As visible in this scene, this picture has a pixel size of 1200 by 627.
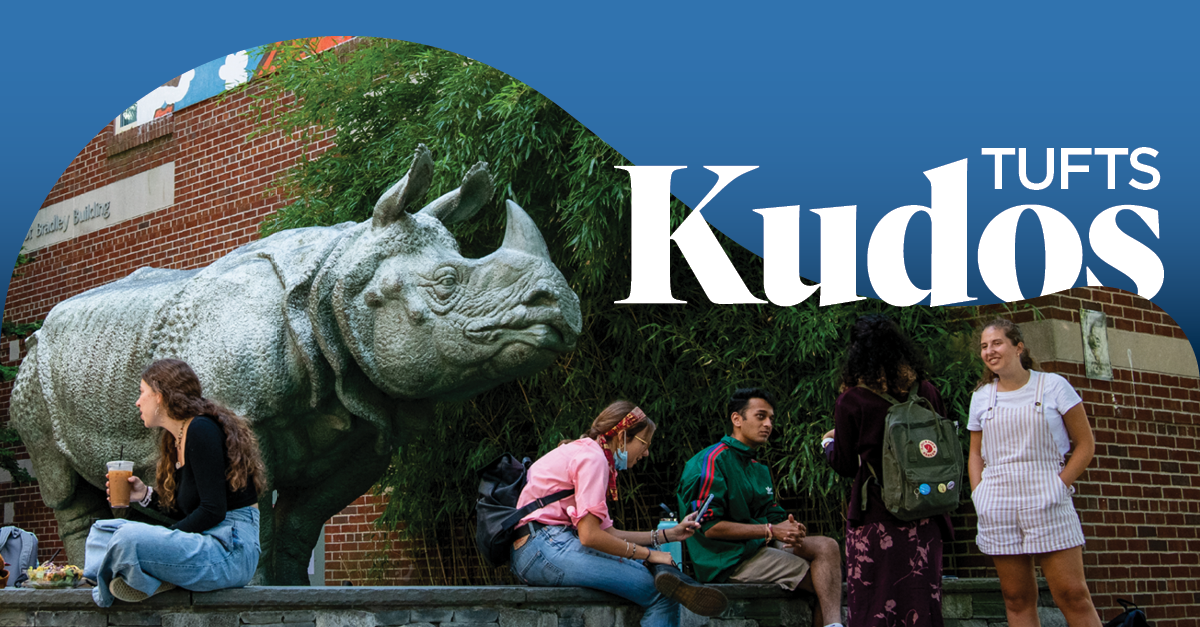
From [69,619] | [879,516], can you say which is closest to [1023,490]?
[879,516]

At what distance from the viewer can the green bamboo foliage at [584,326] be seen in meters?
6.65

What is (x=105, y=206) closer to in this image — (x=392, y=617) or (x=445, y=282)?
(x=445, y=282)

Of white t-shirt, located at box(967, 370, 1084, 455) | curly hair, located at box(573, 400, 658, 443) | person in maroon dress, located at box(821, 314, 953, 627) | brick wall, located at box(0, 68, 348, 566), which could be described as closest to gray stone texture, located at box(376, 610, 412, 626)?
curly hair, located at box(573, 400, 658, 443)

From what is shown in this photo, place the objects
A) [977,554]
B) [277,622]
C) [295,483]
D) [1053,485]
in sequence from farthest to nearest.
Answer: [977,554] → [295,483] → [1053,485] → [277,622]

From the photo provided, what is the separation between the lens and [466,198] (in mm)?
4840

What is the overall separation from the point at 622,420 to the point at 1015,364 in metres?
1.47

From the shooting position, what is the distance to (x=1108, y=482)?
6.91m

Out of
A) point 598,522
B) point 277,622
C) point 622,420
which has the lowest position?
point 277,622

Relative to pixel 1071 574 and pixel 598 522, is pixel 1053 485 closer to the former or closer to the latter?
pixel 1071 574

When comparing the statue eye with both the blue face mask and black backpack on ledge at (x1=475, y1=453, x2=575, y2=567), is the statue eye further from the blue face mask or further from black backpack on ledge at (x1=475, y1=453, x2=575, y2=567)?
the blue face mask

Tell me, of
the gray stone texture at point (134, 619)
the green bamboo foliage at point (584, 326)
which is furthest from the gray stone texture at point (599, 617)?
the green bamboo foliage at point (584, 326)

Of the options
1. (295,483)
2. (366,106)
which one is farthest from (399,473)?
(295,483)

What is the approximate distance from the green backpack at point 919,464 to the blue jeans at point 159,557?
7.15ft

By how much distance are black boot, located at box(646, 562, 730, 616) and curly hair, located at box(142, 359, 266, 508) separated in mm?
1492
